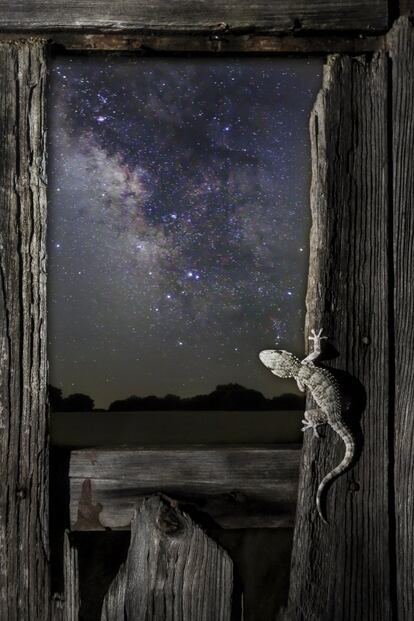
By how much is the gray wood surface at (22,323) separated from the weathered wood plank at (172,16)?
0.13m

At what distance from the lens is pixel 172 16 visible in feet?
7.54

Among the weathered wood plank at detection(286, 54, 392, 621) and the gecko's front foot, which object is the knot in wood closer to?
the weathered wood plank at detection(286, 54, 392, 621)

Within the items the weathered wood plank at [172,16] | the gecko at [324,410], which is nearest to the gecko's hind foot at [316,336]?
the gecko at [324,410]

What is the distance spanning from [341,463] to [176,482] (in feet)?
1.85

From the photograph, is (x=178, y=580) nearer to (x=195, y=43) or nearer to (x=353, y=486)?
(x=353, y=486)

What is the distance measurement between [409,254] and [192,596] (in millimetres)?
1390

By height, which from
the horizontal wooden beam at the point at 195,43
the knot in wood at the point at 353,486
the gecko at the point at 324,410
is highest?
the horizontal wooden beam at the point at 195,43

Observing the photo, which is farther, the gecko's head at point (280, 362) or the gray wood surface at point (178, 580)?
the gecko's head at point (280, 362)

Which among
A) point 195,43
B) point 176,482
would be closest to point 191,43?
point 195,43

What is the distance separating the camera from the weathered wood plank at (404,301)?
7.52 ft

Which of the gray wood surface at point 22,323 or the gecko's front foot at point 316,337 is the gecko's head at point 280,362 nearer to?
the gecko's front foot at point 316,337

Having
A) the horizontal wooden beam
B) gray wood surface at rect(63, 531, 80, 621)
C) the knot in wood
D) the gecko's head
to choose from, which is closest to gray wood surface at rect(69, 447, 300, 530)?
gray wood surface at rect(63, 531, 80, 621)

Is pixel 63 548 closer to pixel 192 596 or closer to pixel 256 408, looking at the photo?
pixel 192 596

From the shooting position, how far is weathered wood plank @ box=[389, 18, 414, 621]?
7.52ft
